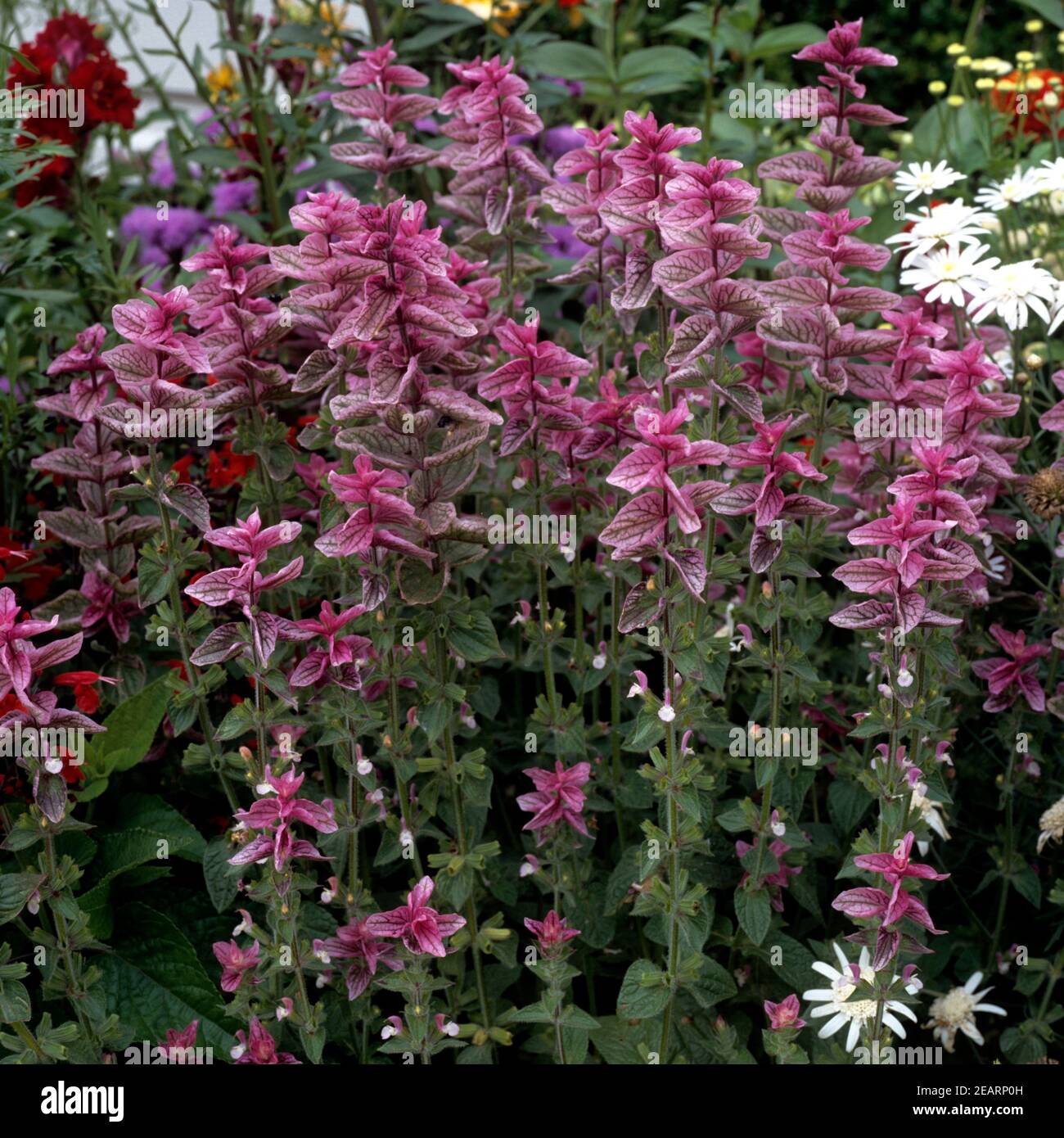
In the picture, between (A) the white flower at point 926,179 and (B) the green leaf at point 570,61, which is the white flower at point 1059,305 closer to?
(A) the white flower at point 926,179

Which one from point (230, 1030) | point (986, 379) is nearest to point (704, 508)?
point (986, 379)

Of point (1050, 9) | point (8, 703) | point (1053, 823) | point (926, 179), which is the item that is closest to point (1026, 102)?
point (1050, 9)

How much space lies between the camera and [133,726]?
2191mm

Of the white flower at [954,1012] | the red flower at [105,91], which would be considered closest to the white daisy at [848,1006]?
the white flower at [954,1012]

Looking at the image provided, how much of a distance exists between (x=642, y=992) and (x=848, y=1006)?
30cm

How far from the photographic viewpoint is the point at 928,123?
11.8 ft

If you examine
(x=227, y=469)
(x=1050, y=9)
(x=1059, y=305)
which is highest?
(x=1050, y=9)

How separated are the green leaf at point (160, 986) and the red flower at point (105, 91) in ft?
6.06

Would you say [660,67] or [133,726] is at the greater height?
[660,67]

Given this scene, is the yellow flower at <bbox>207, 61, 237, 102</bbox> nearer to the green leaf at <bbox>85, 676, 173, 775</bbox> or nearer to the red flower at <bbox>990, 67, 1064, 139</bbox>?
the red flower at <bbox>990, 67, 1064, 139</bbox>

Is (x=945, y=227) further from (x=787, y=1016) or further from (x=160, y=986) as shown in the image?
(x=160, y=986)

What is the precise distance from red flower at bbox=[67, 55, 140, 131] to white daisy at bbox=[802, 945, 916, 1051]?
2428 millimetres

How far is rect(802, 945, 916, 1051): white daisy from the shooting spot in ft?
5.91
